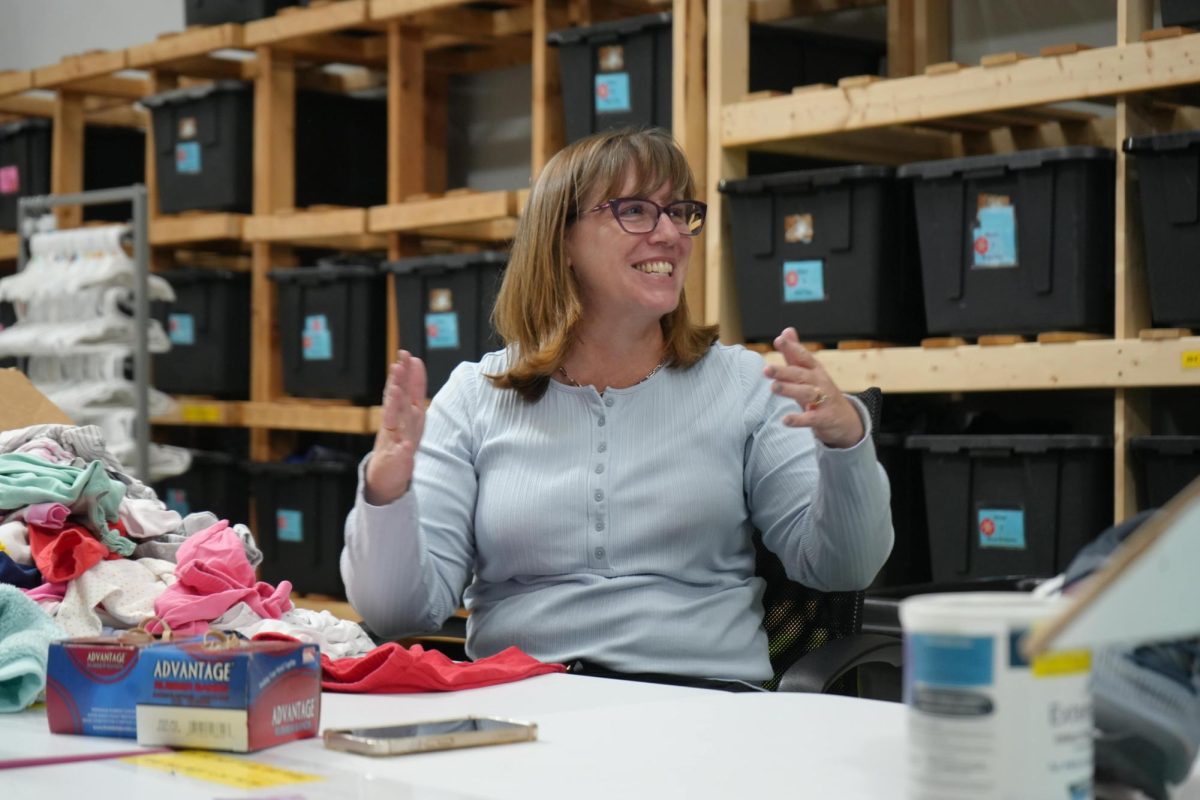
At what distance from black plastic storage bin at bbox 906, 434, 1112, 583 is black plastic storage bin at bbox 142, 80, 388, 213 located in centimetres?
250

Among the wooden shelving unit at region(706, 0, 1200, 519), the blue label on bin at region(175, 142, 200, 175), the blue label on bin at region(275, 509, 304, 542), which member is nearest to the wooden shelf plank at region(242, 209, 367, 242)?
the blue label on bin at region(175, 142, 200, 175)

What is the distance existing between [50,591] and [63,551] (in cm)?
5

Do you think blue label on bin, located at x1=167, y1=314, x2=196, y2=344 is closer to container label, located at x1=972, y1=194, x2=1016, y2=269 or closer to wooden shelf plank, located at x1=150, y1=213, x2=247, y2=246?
wooden shelf plank, located at x1=150, y1=213, x2=247, y2=246

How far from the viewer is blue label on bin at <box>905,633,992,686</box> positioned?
82 centimetres

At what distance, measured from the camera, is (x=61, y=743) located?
130 centimetres

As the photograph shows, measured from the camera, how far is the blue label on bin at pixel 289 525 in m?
4.70

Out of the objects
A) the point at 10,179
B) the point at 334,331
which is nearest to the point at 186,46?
the point at 334,331

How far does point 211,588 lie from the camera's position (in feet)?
5.63

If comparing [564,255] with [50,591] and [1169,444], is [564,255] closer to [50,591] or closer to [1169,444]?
[50,591]

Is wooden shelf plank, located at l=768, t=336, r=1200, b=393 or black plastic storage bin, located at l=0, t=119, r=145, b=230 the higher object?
black plastic storage bin, located at l=0, t=119, r=145, b=230

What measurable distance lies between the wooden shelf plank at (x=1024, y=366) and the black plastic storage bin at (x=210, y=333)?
2.28 m

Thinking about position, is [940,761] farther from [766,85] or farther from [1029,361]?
[766,85]

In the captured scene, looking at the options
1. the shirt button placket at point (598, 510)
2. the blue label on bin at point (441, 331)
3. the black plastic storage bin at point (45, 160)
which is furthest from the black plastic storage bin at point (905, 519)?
the black plastic storage bin at point (45, 160)

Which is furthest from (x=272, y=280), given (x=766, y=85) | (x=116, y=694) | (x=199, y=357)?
(x=116, y=694)
